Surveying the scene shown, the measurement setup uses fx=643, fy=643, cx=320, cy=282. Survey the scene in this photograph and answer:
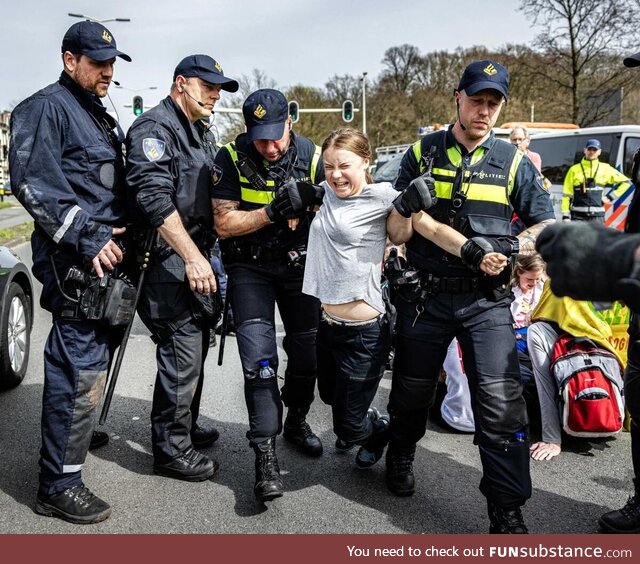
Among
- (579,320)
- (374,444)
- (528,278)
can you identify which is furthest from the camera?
(528,278)

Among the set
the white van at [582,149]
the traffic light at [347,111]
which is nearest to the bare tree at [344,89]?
the traffic light at [347,111]

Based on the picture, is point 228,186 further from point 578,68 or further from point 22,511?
point 578,68

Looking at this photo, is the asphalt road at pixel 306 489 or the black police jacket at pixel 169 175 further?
the black police jacket at pixel 169 175

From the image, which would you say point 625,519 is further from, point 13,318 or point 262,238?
point 13,318

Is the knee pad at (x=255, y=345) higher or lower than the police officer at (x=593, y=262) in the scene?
lower

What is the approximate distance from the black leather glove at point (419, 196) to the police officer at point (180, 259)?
1084 millimetres

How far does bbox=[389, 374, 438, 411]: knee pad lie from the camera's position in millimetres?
3137

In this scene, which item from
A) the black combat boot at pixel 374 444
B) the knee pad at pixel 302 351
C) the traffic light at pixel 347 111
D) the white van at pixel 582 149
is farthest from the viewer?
the traffic light at pixel 347 111

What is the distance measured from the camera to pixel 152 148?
3.20m

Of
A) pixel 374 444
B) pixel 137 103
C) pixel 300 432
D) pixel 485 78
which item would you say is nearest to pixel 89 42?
pixel 485 78

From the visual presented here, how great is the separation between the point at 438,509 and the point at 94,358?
1875 mm

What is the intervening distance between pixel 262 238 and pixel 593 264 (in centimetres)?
206

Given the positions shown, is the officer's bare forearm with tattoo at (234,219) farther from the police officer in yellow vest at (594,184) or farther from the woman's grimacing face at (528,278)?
the police officer in yellow vest at (594,184)

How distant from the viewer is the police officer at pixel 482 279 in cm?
284
